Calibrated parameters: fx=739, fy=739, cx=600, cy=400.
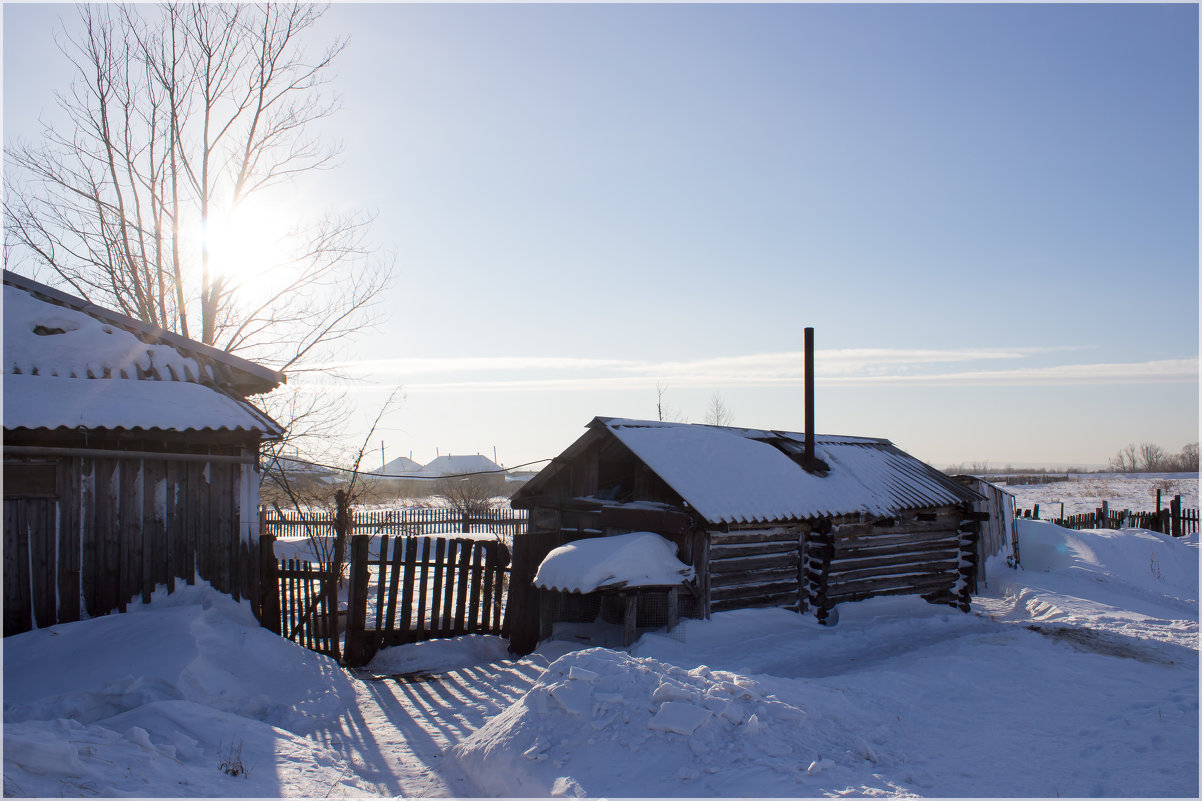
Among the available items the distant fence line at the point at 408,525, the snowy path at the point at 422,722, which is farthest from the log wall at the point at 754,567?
the distant fence line at the point at 408,525

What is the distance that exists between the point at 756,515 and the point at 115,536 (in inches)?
328

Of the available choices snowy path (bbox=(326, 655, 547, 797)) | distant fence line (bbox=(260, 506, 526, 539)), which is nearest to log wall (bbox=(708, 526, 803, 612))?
snowy path (bbox=(326, 655, 547, 797))

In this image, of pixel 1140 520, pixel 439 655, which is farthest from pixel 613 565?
pixel 1140 520

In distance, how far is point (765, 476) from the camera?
1259cm

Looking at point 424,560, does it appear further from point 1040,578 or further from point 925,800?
point 1040,578

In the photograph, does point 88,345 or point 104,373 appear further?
point 88,345

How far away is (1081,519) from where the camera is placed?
2778cm

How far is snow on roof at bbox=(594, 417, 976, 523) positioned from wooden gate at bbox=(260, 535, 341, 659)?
192 inches

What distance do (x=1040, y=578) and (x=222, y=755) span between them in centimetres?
1797

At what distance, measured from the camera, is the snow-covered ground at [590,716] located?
5.10 metres

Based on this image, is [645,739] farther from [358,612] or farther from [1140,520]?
[1140,520]

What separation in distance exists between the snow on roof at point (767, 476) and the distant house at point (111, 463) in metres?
5.67

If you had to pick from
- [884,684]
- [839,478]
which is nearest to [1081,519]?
[839,478]

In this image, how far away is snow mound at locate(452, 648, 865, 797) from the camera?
5141 millimetres
